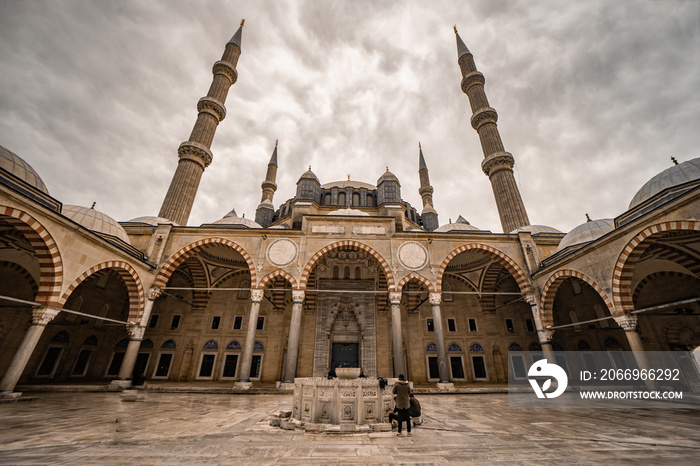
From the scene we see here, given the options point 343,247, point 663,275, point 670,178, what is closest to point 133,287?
point 343,247

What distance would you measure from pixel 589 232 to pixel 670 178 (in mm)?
2899

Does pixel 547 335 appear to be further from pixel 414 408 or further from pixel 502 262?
pixel 414 408

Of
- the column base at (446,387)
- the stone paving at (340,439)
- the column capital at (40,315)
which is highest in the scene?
the column capital at (40,315)

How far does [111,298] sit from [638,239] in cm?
2048

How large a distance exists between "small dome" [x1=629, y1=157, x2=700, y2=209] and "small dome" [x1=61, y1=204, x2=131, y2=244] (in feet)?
63.6

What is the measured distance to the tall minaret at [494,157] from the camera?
688 inches

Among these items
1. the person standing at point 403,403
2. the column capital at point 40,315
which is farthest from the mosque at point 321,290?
the person standing at point 403,403

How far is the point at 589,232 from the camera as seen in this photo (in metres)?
11.5

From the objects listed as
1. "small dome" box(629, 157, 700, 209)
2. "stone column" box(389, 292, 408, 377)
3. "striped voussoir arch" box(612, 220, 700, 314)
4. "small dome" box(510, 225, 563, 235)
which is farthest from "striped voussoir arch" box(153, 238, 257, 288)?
"small dome" box(510, 225, 563, 235)

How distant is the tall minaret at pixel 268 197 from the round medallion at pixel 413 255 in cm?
1297

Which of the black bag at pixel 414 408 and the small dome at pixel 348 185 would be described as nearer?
the black bag at pixel 414 408

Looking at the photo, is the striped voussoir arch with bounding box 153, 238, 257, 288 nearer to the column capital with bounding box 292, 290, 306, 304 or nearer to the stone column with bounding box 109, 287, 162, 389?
the stone column with bounding box 109, 287, 162, 389

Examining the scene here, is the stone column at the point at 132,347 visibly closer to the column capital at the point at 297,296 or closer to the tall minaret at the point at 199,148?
the column capital at the point at 297,296

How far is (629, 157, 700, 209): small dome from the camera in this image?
9.02 meters
